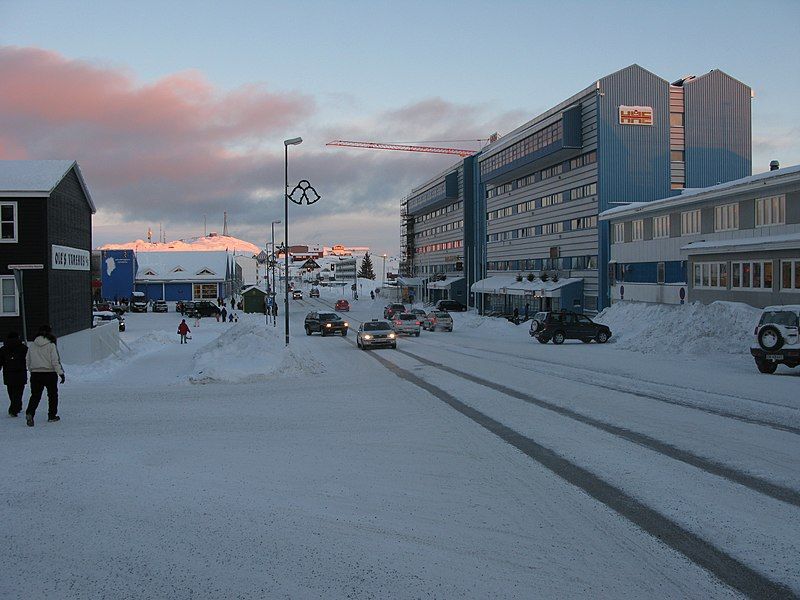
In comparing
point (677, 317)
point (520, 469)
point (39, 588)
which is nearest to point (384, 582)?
point (39, 588)

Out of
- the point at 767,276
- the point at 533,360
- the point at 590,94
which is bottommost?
the point at 533,360

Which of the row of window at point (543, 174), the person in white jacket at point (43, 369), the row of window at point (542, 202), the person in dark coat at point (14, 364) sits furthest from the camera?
the row of window at point (542, 202)

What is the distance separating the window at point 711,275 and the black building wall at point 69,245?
2969 cm

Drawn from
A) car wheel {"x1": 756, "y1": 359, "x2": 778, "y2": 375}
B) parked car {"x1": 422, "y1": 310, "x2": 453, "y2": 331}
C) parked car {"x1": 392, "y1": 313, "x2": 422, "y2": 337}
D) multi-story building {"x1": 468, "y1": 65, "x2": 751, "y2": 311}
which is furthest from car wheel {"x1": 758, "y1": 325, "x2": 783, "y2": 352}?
multi-story building {"x1": 468, "y1": 65, "x2": 751, "y2": 311}

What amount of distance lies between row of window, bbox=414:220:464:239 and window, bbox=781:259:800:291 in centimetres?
A: 6732

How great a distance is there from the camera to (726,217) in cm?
3641

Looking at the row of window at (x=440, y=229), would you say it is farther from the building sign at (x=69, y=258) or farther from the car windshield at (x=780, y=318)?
the car windshield at (x=780, y=318)

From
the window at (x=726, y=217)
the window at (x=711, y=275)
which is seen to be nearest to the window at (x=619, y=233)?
the window at (x=726, y=217)

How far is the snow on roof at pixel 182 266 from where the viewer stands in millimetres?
93750

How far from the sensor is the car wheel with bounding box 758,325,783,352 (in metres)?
19.5

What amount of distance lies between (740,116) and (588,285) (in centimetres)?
1897

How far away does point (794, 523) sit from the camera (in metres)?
6.58

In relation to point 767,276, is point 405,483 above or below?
below

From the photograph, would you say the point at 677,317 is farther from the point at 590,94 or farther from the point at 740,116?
the point at 740,116
